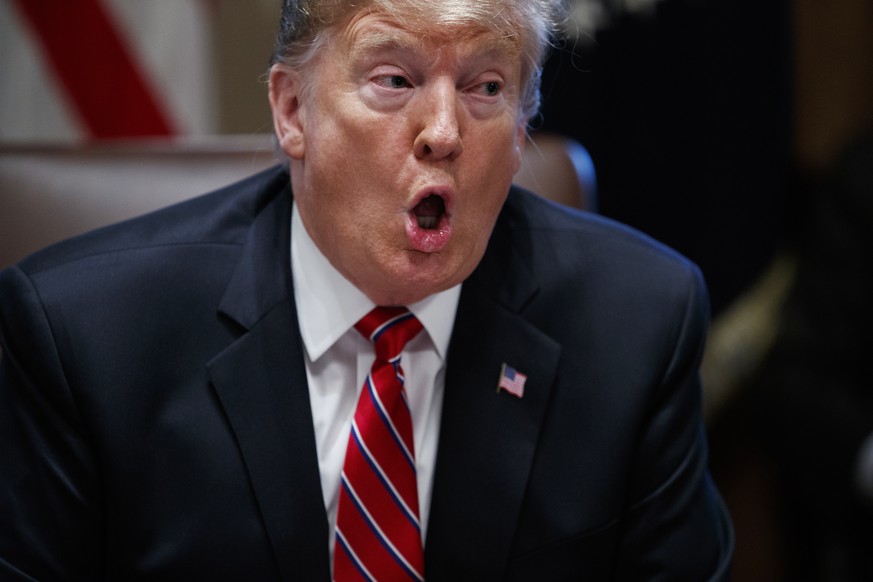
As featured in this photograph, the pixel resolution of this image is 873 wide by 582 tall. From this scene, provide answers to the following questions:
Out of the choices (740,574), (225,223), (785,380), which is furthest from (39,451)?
(740,574)

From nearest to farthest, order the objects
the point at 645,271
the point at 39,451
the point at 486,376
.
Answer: the point at 39,451
the point at 486,376
the point at 645,271

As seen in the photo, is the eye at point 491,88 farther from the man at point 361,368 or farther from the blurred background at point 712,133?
the blurred background at point 712,133

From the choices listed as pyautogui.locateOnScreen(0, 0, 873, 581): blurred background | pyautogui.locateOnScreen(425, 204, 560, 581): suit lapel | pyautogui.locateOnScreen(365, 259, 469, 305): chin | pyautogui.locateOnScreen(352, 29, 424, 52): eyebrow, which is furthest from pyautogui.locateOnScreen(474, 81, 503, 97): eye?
pyautogui.locateOnScreen(0, 0, 873, 581): blurred background

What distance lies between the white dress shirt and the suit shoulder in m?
0.10

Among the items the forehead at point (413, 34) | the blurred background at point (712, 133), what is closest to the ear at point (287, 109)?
the forehead at point (413, 34)

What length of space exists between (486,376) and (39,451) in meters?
0.61

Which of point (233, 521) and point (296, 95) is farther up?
point (296, 95)

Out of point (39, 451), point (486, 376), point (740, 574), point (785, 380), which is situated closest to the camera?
point (39, 451)

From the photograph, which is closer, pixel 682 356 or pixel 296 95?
pixel 296 95

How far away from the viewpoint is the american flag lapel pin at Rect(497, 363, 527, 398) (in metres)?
1.56

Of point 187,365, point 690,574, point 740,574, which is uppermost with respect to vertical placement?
point 187,365

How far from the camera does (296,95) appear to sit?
4.79 ft

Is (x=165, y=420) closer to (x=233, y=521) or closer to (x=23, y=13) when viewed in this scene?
(x=233, y=521)

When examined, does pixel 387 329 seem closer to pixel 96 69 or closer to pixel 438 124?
pixel 438 124
